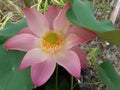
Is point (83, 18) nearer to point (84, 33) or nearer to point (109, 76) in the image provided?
point (84, 33)

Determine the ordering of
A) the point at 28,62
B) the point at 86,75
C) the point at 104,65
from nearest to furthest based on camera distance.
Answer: the point at 28,62
the point at 104,65
the point at 86,75

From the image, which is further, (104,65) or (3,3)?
(3,3)

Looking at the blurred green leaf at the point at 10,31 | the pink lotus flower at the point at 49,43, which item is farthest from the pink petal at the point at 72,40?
the blurred green leaf at the point at 10,31

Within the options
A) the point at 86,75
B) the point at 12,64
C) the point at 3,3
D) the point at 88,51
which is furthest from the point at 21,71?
the point at 3,3

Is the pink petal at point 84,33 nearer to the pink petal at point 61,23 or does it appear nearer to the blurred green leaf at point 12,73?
the pink petal at point 61,23

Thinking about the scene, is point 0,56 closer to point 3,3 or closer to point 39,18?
point 39,18
